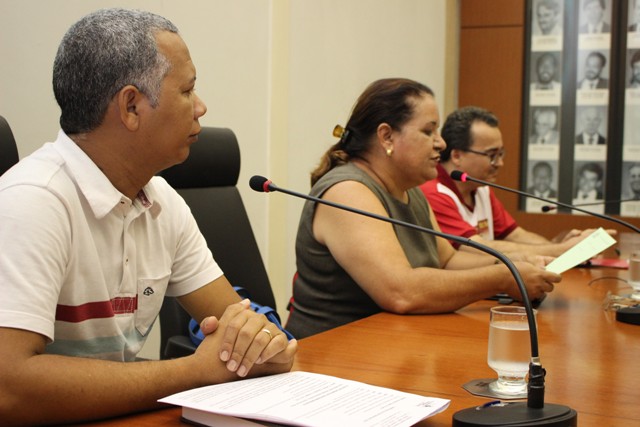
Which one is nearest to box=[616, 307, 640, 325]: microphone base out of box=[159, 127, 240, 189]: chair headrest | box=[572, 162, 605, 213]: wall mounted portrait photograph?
box=[159, 127, 240, 189]: chair headrest

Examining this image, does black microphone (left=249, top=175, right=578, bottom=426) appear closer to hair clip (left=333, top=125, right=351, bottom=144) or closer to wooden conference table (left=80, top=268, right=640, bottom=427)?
wooden conference table (left=80, top=268, right=640, bottom=427)

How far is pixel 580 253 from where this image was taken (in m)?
2.30

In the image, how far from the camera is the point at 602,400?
1291mm

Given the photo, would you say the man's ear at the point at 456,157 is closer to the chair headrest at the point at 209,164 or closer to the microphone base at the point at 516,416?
the chair headrest at the point at 209,164

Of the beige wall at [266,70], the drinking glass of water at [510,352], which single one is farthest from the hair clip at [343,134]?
the drinking glass of water at [510,352]

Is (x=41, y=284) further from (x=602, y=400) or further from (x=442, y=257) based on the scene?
(x=442, y=257)

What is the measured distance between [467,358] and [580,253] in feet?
2.91

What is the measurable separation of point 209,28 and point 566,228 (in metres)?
3.09

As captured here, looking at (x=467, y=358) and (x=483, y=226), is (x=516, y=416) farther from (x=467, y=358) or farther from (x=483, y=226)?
(x=483, y=226)

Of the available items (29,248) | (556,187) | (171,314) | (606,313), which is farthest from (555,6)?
(29,248)

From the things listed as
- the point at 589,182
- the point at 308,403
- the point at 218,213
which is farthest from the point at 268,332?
the point at 589,182

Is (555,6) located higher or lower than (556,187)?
higher

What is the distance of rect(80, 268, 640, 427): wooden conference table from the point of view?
126 centimetres

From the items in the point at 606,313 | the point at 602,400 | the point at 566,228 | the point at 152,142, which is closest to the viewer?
the point at 602,400
